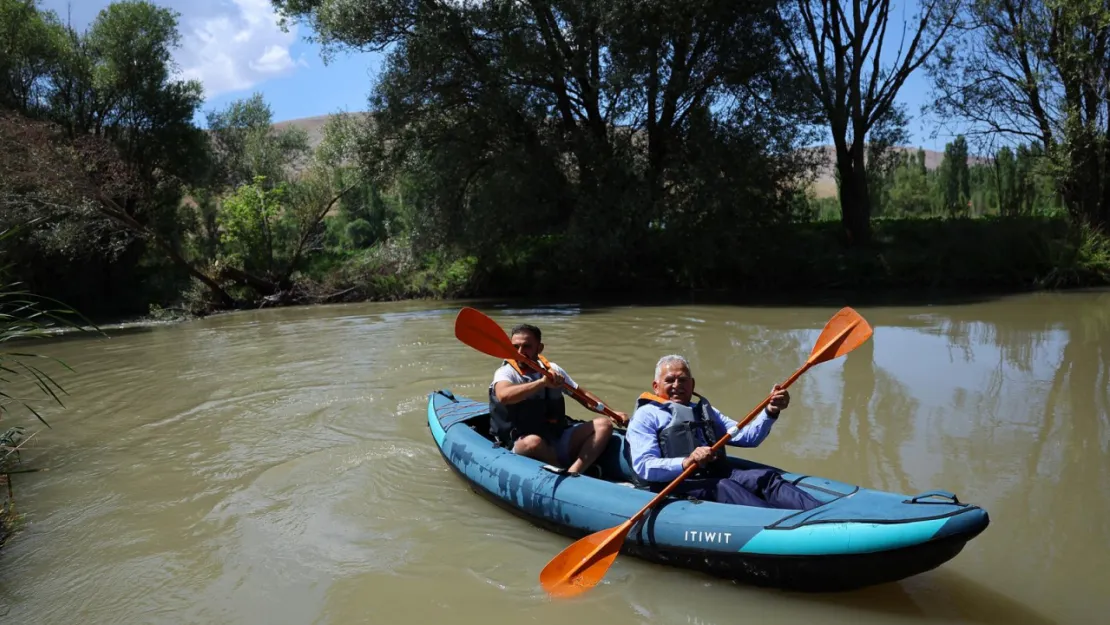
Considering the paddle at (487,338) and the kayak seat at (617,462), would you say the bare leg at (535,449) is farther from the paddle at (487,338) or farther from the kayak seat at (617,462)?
the paddle at (487,338)

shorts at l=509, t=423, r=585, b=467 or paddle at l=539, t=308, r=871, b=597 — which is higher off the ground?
shorts at l=509, t=423, r=585, b=467

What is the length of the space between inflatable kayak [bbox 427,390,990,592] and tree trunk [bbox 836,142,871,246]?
40.5ft

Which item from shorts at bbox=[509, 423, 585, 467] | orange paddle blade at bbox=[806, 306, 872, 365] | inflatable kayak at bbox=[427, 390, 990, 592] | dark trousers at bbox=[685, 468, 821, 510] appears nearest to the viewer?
inflatable kayak at bbox=[427, 390, 990, 592]

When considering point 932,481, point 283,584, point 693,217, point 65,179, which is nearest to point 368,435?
point 283,584

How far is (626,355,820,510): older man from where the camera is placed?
333 cm

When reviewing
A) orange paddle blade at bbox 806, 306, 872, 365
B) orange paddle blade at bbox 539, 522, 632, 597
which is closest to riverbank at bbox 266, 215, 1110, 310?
orange paddle blade at bbox 806, 306, 872, 365

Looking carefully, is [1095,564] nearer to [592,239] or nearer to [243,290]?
[592,239]

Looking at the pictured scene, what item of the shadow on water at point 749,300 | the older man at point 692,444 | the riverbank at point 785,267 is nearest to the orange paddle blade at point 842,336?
the older man at point 692,444

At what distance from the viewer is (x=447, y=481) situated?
15.2 ft

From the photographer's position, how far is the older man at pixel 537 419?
4.08m

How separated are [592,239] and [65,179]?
909cm

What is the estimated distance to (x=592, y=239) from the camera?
1343 centimetres

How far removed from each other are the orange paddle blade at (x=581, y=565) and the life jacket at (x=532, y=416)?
106 centimetres

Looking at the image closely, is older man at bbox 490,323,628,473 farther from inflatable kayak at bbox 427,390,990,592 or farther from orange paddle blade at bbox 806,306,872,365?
orange paddle blade at bbox 806,306,872,365
